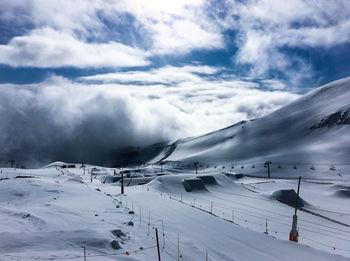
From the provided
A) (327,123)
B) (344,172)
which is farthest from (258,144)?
(344,172)

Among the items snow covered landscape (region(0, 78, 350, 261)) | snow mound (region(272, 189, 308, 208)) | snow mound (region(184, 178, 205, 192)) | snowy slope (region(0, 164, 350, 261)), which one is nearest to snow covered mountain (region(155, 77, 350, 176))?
snow covered landscape (region(0, 78, 350, 261))

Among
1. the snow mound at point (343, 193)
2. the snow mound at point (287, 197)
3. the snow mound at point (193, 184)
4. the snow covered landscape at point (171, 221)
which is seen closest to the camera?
the snow covered landscape at point (171, 221)

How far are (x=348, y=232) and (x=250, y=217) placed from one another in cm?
1281

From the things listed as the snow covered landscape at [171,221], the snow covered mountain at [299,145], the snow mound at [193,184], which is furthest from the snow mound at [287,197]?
the snow covered mountain at [299,145]

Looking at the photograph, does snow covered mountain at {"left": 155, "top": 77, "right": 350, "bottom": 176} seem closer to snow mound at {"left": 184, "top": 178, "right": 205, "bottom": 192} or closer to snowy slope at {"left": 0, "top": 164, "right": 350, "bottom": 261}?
snow mound at {"left": 184, "top": 178, "right": 205, "bottom": 192}

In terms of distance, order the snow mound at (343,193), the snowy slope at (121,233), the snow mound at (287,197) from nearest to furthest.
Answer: the snowy slope at (121,233), the snow mound at (287,197), the snow mound at (343,193)

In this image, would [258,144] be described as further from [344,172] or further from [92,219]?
[92,219]

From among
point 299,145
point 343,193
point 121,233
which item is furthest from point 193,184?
point 299,145

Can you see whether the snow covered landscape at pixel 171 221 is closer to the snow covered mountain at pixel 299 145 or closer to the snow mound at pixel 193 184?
the snow mound at pixel 193 184

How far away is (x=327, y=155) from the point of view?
125062 millimetres

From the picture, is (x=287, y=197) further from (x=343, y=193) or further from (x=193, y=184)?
(x=343, y=193)

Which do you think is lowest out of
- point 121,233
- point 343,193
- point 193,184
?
point 343,193

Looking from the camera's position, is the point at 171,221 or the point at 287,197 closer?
the point at 171,221

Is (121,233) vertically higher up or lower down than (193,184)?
higher up
